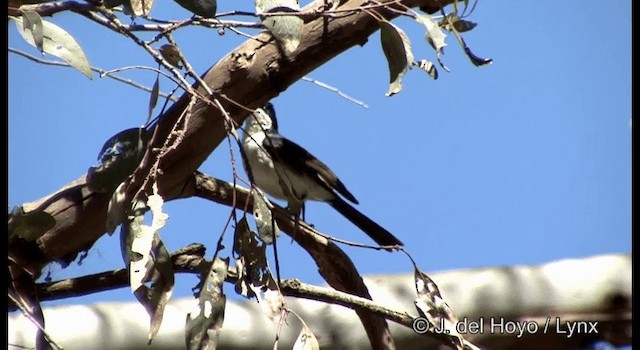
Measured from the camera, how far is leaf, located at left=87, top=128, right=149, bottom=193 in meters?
1.79

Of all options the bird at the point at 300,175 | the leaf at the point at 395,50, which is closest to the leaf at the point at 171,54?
the leaf at the point at 395,50

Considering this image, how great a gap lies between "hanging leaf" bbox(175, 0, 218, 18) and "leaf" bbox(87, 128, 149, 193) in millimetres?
250

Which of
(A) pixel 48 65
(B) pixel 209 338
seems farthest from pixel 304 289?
(A) pixel 48 65

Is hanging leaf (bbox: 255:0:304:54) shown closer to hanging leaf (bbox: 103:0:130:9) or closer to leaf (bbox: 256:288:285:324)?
hanging leaf (bbox: 103:0:130:9)

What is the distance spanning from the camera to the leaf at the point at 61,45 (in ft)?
5.61

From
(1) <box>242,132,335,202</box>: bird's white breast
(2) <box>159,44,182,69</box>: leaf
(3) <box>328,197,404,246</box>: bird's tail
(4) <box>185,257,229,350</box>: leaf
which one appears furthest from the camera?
(1) <box>242,132,335,202</box>: bird's white breast

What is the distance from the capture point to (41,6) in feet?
6.28

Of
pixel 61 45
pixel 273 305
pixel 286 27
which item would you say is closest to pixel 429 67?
pixel 286 27

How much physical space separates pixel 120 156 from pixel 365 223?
4.71 feet

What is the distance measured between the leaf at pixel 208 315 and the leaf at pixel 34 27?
49 cm

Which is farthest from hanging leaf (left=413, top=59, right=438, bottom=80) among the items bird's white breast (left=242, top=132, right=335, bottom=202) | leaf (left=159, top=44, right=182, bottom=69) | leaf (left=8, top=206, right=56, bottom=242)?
bird's white breast (left=242, top=132, right=335, bottom=202)

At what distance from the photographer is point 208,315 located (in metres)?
1.59

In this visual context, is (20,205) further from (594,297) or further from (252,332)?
(594,297)

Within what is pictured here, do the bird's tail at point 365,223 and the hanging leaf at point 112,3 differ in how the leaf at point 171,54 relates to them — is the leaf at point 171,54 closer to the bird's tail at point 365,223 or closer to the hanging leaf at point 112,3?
the hanging leaf at point 112,3
